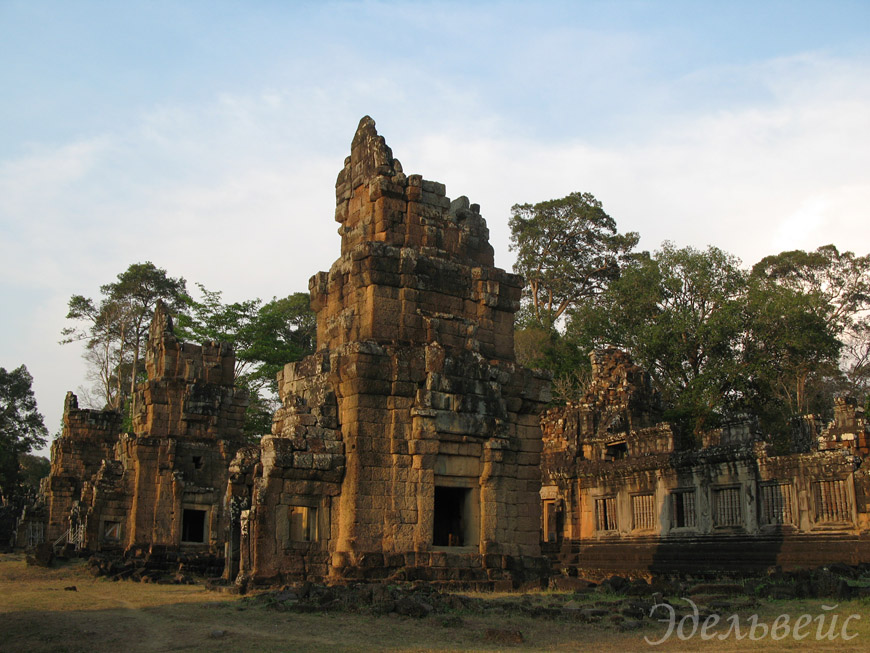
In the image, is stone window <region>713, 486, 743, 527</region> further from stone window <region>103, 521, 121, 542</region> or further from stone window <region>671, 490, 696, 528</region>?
stone window <region>103, 521, 121, 542</region>

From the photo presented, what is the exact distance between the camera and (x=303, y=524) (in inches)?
530

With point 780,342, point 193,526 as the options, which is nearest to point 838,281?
point 780,342

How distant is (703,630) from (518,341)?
94.9ft

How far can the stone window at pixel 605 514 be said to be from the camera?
21359 millimetres

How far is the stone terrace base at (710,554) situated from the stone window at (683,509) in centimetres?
41

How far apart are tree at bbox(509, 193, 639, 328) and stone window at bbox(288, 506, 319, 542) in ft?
102

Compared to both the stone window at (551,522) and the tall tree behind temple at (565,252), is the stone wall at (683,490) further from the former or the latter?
the tall tree behind temple at (565,252)

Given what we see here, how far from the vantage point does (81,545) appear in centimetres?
2303

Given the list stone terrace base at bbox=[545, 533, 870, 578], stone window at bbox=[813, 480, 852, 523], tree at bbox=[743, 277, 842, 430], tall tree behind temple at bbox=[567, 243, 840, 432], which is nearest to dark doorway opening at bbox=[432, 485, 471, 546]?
stone terrace base at bbox=[545, 533, 870, 578]

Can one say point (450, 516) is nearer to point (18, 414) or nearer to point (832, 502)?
point (832, 502)

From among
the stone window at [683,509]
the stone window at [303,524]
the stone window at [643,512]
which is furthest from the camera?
the stone window at [643,512]

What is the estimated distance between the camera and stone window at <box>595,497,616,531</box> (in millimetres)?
21359

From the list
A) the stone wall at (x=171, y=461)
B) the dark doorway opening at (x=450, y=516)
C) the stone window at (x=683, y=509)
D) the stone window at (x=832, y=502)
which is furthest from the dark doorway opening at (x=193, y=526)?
the stone window at (x=832, y=502)

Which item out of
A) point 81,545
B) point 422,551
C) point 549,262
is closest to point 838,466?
point 422,551
